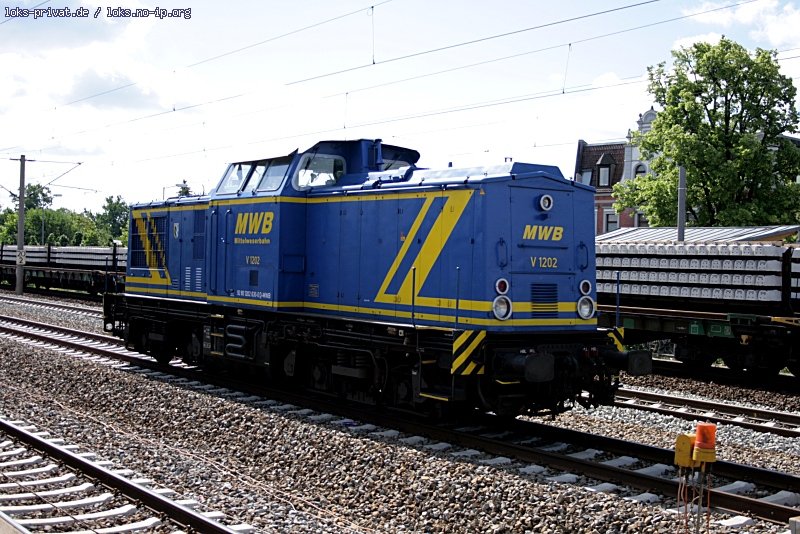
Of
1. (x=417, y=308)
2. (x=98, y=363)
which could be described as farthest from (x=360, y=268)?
(x=98, y=363)

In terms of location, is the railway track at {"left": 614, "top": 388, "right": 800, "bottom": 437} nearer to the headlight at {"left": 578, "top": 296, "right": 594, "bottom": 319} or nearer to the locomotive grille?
the headlight at {"left": 578, "top": 296, "right": 594, "bottom": 319}

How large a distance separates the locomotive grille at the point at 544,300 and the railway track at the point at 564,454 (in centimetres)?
133

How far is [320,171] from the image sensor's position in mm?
11258

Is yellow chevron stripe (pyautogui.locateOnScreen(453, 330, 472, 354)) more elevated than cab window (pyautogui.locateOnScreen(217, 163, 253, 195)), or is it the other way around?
cab window (pyautogui.locateOnScreen(217, 163, 253, 195))

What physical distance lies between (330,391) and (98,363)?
17.4 ft

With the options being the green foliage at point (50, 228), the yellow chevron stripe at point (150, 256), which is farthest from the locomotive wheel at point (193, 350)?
the green foliage at point (50, 228)

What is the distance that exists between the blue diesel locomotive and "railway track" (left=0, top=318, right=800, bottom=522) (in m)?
0.35

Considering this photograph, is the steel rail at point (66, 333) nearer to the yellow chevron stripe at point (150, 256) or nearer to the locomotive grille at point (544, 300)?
the yellow chevron stripe at point (150, 256)

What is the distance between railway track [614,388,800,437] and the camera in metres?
10.2

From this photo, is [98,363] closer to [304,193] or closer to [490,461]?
[304,193]

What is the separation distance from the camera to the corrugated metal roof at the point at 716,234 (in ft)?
56.2

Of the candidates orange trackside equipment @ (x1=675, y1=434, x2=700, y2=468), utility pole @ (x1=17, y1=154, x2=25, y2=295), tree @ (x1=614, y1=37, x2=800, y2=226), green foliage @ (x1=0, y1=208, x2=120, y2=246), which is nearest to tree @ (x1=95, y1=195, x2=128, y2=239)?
green foliage @ (x1=0, y1=208, x2=120, y2=246)

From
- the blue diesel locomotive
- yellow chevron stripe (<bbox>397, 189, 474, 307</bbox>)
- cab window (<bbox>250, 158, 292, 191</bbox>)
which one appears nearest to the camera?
the blue diesel locomotive

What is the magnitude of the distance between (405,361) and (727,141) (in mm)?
22019
